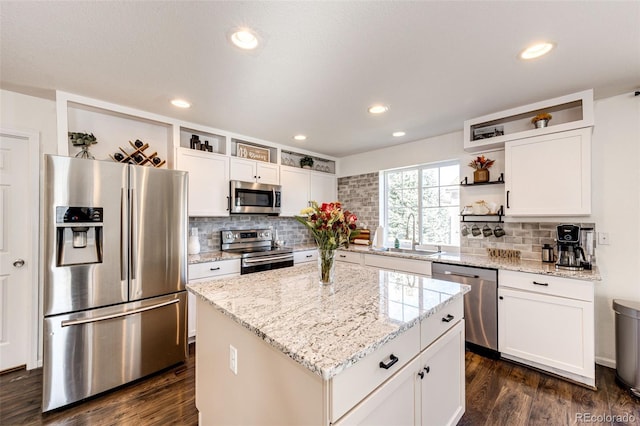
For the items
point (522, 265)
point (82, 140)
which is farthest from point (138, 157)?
point (522, 265)

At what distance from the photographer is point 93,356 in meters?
2.00

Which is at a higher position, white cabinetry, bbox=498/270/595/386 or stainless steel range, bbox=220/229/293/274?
stainless steel range, bbox=220/229/293/274

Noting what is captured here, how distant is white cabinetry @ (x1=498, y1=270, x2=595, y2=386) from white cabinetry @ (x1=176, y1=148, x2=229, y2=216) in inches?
124

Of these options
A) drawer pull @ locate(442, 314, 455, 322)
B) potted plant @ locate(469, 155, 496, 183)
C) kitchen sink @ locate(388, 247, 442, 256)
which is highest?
potted plant @ locate(469, 155, 496, 183)

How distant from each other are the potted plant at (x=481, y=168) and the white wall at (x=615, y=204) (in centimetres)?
85

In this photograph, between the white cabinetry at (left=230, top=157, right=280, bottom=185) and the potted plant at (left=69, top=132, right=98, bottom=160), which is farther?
the white cabinetry at (left=230, top=157, right=280, bottom=185)

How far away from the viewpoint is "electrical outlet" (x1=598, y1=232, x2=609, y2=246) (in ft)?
7.84

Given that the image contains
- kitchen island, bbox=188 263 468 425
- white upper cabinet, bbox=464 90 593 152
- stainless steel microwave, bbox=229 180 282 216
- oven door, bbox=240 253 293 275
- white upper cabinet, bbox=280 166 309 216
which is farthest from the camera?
white upper cabinet, bbox=280 166 309 216

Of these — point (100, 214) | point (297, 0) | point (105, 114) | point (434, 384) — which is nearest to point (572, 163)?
point (434, 384)

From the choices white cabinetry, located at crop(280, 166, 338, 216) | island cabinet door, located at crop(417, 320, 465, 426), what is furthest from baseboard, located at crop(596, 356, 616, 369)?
white cabinetry, located at crop(280, 166, 338, 216)

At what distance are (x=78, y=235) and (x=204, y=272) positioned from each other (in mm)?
1144

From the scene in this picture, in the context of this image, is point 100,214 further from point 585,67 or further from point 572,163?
point 572,163

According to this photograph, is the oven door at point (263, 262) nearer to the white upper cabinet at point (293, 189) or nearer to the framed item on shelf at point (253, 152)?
the white upper cabinet at point (293, 189)

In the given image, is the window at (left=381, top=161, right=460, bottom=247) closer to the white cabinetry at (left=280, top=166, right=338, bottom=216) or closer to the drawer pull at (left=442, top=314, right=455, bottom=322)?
the white cabinetry at (left=280, top=166, right=338, bottom=216)
